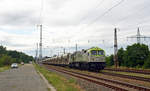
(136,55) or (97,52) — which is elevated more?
(97,52)

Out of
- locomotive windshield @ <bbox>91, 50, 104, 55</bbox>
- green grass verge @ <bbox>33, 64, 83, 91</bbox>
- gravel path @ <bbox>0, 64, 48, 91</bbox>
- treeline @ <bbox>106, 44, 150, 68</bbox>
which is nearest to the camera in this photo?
green grass verge @ <bbox>33, 64, 83, 91</bbox>

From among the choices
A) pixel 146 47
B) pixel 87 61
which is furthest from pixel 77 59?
pixel 146 47

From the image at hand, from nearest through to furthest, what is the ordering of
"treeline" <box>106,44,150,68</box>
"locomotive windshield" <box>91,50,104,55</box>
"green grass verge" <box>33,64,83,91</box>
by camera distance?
"green grass verge" <box>33,64,83,91</box> < "locomotive windshield" <box>91,50,104,55</box> < "treeline" <box>106,44,150,68</box>

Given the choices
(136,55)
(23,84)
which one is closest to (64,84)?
(23,84)

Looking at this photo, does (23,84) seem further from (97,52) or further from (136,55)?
(136,55)

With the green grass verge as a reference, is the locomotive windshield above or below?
above

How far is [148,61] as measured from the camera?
3155cm

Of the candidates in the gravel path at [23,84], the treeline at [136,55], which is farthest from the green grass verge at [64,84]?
the treeline at [136,55]

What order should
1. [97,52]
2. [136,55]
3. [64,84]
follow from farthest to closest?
[136,55] < [97,52] < [64,84]

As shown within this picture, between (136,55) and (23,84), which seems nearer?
(23,84)

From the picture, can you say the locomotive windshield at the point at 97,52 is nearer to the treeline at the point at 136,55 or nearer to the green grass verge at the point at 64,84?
the green grass verge at the point at 64,84

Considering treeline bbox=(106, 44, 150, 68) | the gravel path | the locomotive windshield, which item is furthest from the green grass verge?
treeline bbox=(106, 44, 150, 68)

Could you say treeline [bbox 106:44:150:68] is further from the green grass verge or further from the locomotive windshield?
the green grass verge

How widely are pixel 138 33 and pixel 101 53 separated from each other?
1381 centimetres
